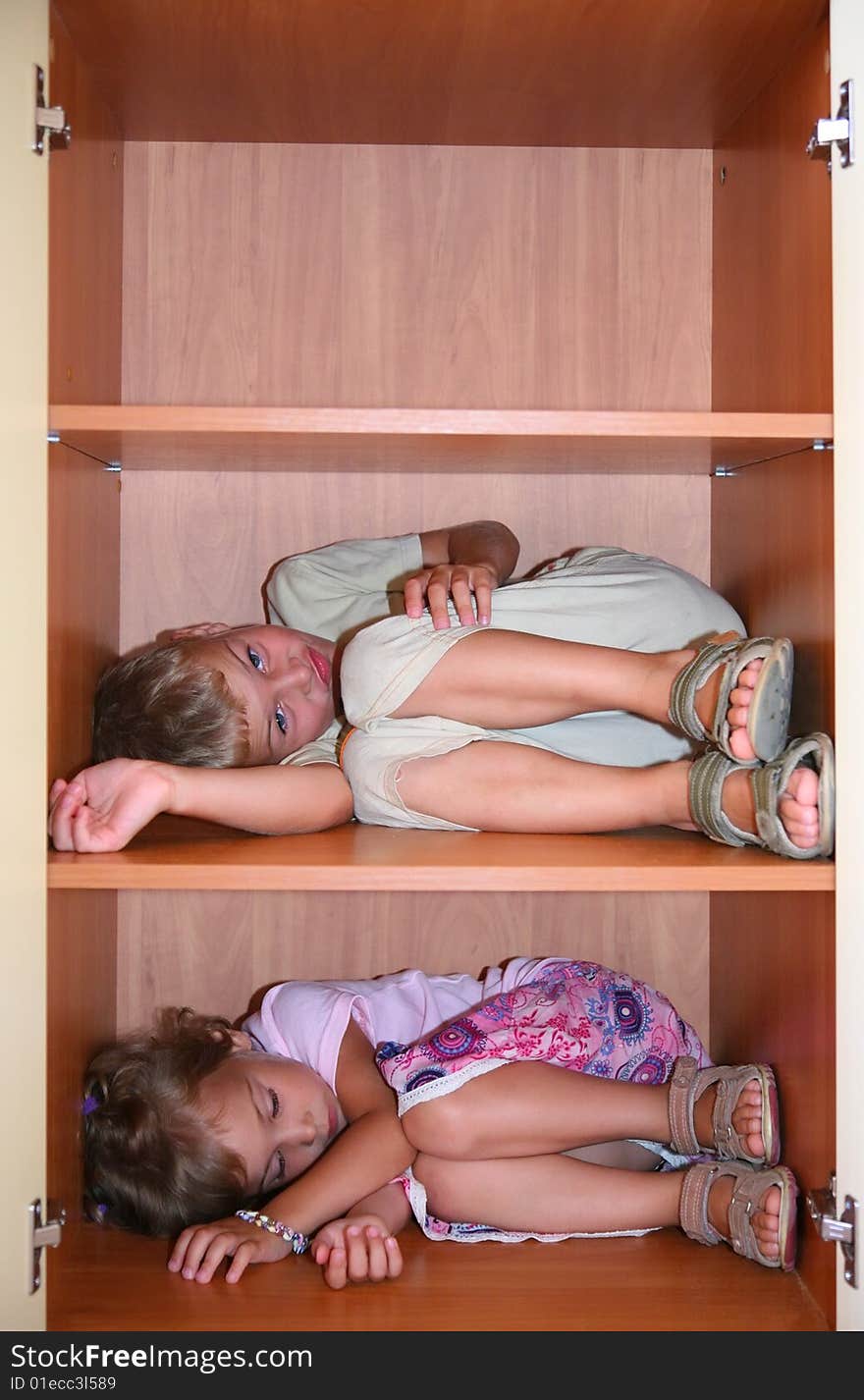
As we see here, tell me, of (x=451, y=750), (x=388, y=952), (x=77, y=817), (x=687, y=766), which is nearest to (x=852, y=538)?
(x=687, y=766)

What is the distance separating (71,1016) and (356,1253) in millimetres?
326

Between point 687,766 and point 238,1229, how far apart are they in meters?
0.57

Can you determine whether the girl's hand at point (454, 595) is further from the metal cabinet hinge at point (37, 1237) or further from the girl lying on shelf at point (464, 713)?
the metal cabinet hinge at point (37, 1237)

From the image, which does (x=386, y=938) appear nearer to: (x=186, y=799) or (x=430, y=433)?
(x=186, y=799)

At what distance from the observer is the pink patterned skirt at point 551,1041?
1141 mm

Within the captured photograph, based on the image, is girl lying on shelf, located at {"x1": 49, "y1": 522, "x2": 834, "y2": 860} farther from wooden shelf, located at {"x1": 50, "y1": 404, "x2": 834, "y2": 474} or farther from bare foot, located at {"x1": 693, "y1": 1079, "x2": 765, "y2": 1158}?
bare foot, located at {"x1": 693, "y1": 1079, "x2": 765, "y2": 1158}

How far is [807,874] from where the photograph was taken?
95 centimetres

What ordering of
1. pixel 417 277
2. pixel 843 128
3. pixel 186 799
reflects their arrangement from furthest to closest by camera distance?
pixel 417 277 < pixel 186 799 < pixel 843 128

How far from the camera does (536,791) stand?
3.58ft

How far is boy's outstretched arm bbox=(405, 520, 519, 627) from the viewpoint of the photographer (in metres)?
1.10

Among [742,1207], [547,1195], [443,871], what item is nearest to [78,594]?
[443,871]
